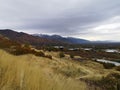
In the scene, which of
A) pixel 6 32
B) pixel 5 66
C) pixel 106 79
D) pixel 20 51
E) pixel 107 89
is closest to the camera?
pixel 5 66

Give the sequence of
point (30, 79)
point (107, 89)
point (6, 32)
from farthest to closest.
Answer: point (6, 32) → point (107, 89) → point (30, 79)

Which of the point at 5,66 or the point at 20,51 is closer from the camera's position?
the point at 5,66

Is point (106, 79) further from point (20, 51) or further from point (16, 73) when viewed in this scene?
point (20, 51)

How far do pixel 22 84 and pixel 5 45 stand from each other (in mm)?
23208

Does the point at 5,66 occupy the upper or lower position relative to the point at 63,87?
upper

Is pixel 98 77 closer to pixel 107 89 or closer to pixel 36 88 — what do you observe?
pixel 107 89

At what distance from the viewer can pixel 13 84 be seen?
4.30 metres

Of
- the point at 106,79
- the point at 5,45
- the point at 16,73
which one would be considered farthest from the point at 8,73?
the point at 5,45

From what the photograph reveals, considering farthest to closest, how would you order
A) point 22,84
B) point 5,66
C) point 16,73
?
point 5,66, point 16,73, point 22,84

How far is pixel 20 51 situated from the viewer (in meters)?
22.7

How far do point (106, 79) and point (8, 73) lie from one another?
9344 millimetres

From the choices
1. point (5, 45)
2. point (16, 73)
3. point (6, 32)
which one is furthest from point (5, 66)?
point (6, 32)

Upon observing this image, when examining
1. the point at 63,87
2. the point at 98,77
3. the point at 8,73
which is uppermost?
the point at 8,73

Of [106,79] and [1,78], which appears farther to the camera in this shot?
[106,79]
